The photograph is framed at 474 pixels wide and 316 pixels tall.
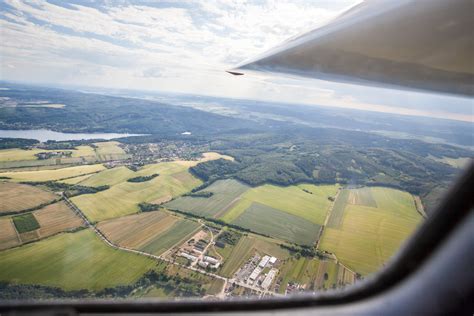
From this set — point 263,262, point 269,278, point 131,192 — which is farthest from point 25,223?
point 269,278

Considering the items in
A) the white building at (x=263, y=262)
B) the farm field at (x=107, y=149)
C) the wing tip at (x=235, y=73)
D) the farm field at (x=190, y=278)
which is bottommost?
the farm field at (x=107, y=149)

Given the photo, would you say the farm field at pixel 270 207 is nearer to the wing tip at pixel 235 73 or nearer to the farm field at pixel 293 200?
the farm field at pixel 293 200

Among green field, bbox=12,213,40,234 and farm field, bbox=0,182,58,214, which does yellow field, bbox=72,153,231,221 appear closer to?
farm field, bbox=0,182,58,214

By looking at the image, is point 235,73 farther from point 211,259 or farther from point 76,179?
point 76,179

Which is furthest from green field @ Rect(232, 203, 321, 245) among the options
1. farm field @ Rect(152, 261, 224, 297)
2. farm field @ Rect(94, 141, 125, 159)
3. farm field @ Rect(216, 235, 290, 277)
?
farm field @ Rect(94, 141, 125, 159)

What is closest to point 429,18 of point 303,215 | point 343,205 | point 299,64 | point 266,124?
point 299,64

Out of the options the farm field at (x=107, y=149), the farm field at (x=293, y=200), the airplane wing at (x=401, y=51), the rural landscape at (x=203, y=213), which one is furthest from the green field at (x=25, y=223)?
the airplane wing at (x=401, y=51)
